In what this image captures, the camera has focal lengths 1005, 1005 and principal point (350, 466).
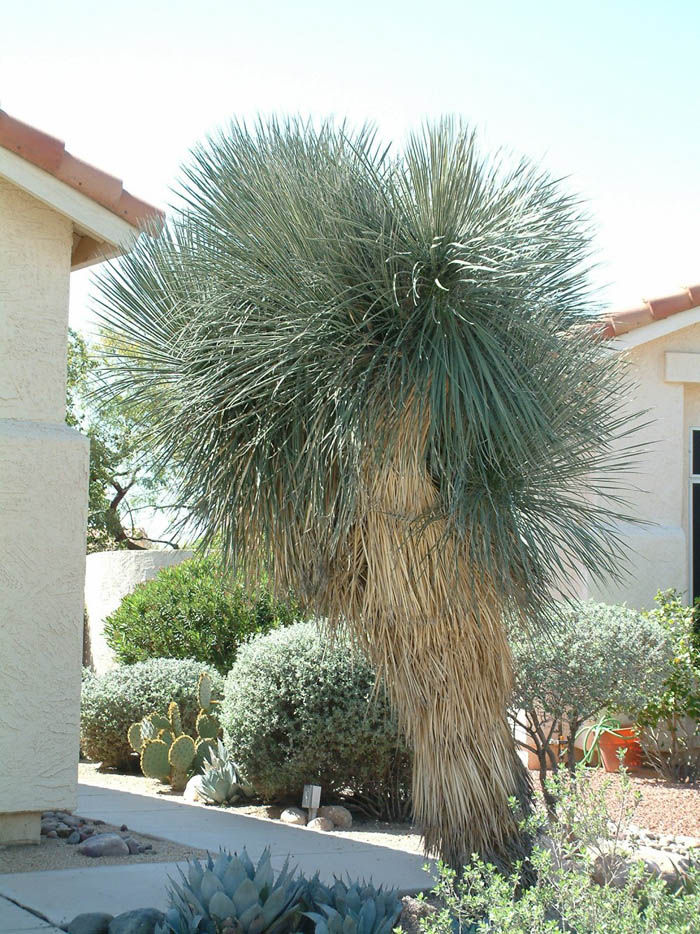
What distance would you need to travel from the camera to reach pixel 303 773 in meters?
7.26

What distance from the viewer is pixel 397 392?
13.3ft

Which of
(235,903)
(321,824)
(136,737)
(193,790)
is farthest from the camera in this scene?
(136,737)

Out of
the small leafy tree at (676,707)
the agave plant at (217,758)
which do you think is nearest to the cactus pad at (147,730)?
the agave plant at (217,758)

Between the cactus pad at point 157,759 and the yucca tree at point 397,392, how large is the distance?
4.46 metres

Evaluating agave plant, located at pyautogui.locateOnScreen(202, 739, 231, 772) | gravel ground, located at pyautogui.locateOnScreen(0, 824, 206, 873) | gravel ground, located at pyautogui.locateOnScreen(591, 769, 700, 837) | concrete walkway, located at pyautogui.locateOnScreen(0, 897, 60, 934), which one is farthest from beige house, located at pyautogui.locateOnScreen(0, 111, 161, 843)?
gravel ground, located at pyautogui.locateOnScreen(591, 769, 700, 837)

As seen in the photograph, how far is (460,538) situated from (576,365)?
0.87 meters

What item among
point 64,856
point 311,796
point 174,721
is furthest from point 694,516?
point 64,856

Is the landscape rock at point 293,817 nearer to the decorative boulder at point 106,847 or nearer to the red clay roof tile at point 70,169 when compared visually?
the decorative boulder at point 106,847

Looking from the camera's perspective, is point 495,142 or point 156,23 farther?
point 156,23

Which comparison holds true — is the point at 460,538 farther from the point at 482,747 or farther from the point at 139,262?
the point at 139,262

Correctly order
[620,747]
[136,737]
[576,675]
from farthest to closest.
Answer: [136,737] < [620,747] < [576,675]

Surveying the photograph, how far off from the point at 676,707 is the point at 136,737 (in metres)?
4.74

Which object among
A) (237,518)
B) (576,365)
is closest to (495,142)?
(576,365)

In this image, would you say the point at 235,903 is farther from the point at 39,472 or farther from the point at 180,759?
the point at 180,759
